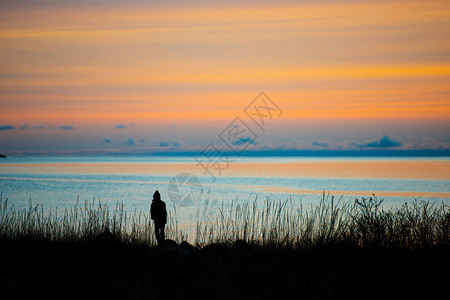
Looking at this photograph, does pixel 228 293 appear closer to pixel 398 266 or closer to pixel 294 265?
pixel 294 265

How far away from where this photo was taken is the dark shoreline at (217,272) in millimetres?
6301

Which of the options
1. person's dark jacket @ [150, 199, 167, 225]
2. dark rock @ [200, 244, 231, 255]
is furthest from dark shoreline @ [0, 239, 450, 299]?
person's dark jacket @ [150, 199, 167, 225]

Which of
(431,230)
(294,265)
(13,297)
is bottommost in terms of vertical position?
(13,297)

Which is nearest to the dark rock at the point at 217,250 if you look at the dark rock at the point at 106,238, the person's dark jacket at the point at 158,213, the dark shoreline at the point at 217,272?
the dark shoreline at the point at 217,272

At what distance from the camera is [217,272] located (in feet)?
24.3

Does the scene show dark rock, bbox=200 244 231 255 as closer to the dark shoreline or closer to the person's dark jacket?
the dark shoreline

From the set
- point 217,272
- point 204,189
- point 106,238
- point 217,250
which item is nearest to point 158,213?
point 106,238

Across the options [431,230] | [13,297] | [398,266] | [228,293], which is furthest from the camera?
[431,230]

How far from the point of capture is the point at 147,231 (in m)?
12.1

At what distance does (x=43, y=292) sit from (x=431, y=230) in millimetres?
7155

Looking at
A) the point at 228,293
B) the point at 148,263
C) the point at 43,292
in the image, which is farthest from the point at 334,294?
the point at 43,292

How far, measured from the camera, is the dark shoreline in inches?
248

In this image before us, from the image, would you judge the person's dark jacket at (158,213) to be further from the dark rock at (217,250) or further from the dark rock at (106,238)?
the dark rock at (217,250)

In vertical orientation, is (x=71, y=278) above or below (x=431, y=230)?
below
